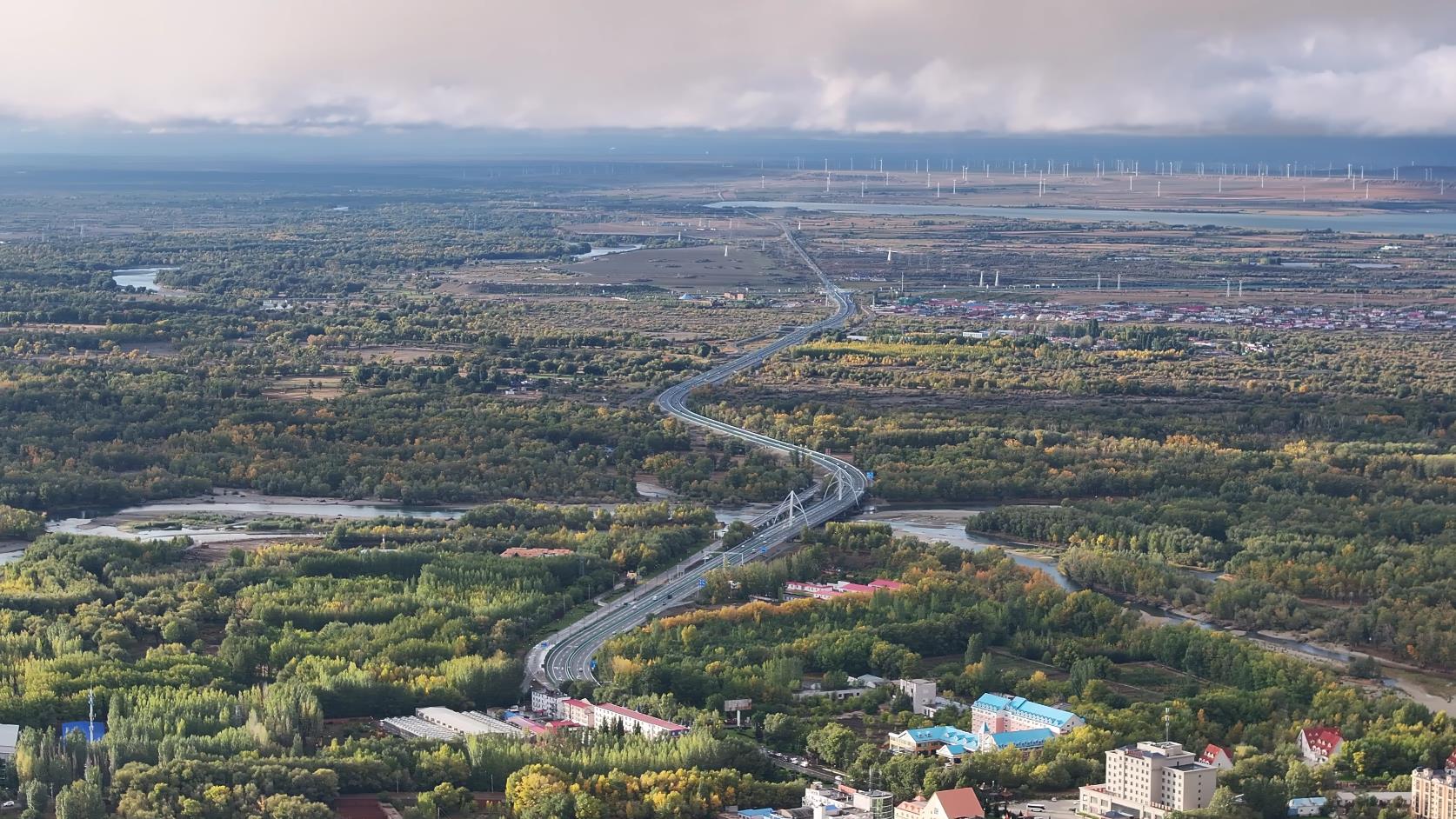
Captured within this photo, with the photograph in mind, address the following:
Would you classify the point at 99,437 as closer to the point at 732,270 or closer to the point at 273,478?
the point at 273,478

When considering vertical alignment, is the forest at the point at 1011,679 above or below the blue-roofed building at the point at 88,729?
below

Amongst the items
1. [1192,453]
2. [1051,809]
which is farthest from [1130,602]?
[1192,453]

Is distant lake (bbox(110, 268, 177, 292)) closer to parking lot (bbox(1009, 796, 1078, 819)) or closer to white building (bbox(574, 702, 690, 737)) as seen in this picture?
white building (bbox(574, 702, 690, 737))

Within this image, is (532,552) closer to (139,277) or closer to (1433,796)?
(1433,796)

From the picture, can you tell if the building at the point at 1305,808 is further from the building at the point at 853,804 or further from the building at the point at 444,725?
the building at the point at 444,725

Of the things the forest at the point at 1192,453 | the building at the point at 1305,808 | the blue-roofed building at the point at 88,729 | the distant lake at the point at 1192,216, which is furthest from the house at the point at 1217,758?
the distant lake at the point at 1192,216

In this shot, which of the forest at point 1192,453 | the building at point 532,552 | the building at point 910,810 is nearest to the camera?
the building at point 910,810
